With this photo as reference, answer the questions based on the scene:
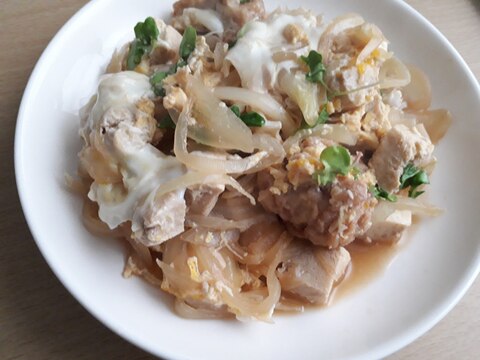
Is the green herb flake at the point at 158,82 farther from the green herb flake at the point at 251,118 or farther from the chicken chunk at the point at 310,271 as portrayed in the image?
the chicken chunk at the point at 310,271

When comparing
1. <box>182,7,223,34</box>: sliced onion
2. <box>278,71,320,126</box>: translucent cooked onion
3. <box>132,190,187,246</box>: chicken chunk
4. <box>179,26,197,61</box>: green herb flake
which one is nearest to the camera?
<box>132,190,187,246</box>: chicken chunk

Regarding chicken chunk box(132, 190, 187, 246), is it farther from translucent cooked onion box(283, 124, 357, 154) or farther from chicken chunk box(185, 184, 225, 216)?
translucent cooked onion box(283, 124, 357, 154)

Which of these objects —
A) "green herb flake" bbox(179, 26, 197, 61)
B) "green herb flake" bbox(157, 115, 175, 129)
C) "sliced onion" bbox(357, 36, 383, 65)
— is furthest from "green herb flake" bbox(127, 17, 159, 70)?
"sliced onion" bbox(357, 36, 383, 65)

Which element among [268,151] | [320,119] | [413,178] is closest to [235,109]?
[268,151]

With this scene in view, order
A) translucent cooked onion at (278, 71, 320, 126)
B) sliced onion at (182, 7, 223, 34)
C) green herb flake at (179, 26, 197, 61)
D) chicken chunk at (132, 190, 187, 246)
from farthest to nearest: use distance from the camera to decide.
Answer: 1. sliced onion at (182, 7, 223, 34)
2. green herb flake at (179, 26, 197, 61)
3. translucent cooked onion at (278, 71, 320, 126)
4. chicken chunk at (132, 190, 187, 246)

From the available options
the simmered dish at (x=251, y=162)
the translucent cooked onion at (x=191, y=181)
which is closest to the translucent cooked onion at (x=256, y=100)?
the simmered dish at (x=251, y=162)

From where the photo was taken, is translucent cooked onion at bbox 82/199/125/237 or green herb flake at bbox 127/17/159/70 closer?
translucent cooked onion at bbox 82/199/125/237
